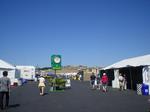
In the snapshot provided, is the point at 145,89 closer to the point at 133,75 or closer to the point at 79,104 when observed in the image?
the point at 79,104

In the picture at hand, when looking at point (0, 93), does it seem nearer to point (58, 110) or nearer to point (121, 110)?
point (58, 110)

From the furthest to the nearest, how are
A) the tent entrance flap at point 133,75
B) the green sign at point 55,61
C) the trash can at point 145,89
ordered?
the tent entrance flap at point 133,75, the green sign at point 55,61, the trash can at point 145,89

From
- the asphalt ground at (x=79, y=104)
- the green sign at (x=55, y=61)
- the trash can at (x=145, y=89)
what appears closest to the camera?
the asphalt ground at (x=79, y=104)

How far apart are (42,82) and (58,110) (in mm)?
8279

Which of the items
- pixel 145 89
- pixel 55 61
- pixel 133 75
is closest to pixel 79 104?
pixel 145 89

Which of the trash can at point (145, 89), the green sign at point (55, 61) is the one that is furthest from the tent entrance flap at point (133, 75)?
the green sign at point (55, 61)

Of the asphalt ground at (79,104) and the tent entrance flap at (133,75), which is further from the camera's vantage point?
the tent entrance flap at (133,75)

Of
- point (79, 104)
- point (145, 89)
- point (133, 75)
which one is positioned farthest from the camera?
point (133, 75)

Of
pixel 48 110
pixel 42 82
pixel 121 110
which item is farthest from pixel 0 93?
pixel 42 82

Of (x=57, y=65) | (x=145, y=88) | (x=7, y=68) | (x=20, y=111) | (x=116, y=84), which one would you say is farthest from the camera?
(x=7, y=68)

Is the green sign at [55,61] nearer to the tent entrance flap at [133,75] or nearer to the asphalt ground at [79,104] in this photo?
the asphalt ground at [79,104]

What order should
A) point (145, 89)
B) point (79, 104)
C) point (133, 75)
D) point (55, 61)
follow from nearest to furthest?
point (79, 104) → point (145, 89) → point (55, 61) → point (133, 75)

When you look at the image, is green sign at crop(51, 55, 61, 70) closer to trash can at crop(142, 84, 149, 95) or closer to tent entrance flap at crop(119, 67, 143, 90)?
tent entrance flap at crop(119, 67, 143, 90)

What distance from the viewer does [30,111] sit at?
37.8ft
